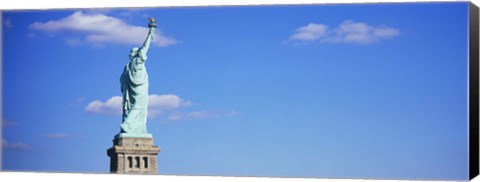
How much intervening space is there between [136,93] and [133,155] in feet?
2.96

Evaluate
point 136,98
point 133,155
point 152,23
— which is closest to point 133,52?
point 152,23

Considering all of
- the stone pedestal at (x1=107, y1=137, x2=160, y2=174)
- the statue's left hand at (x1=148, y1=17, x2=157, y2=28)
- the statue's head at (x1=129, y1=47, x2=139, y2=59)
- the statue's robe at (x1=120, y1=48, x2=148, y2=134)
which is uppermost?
the statue's left hand at (x1=148, y1=17, x2=157, y2=28)

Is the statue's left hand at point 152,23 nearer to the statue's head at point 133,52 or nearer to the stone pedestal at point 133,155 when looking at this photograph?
the statue's head at point 133,52

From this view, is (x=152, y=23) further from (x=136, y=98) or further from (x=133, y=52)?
Answer: (x=136, y=98)

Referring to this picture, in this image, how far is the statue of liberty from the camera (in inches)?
752

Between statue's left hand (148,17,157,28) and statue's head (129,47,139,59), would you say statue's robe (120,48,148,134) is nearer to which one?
statue's head (129,47,139,59)

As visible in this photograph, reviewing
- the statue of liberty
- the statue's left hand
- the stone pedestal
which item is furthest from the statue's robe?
the statue's left hand

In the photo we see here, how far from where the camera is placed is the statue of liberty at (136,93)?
19.1 m

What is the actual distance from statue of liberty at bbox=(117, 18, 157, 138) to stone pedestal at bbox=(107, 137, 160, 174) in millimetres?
102

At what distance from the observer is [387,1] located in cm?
1756

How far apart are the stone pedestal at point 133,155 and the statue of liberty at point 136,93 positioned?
0.10 metres

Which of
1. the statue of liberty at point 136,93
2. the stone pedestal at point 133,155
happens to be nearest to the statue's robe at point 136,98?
the statue of liberty at point 136,93

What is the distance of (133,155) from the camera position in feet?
63.0

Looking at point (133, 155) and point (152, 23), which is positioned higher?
point (152, 23)
